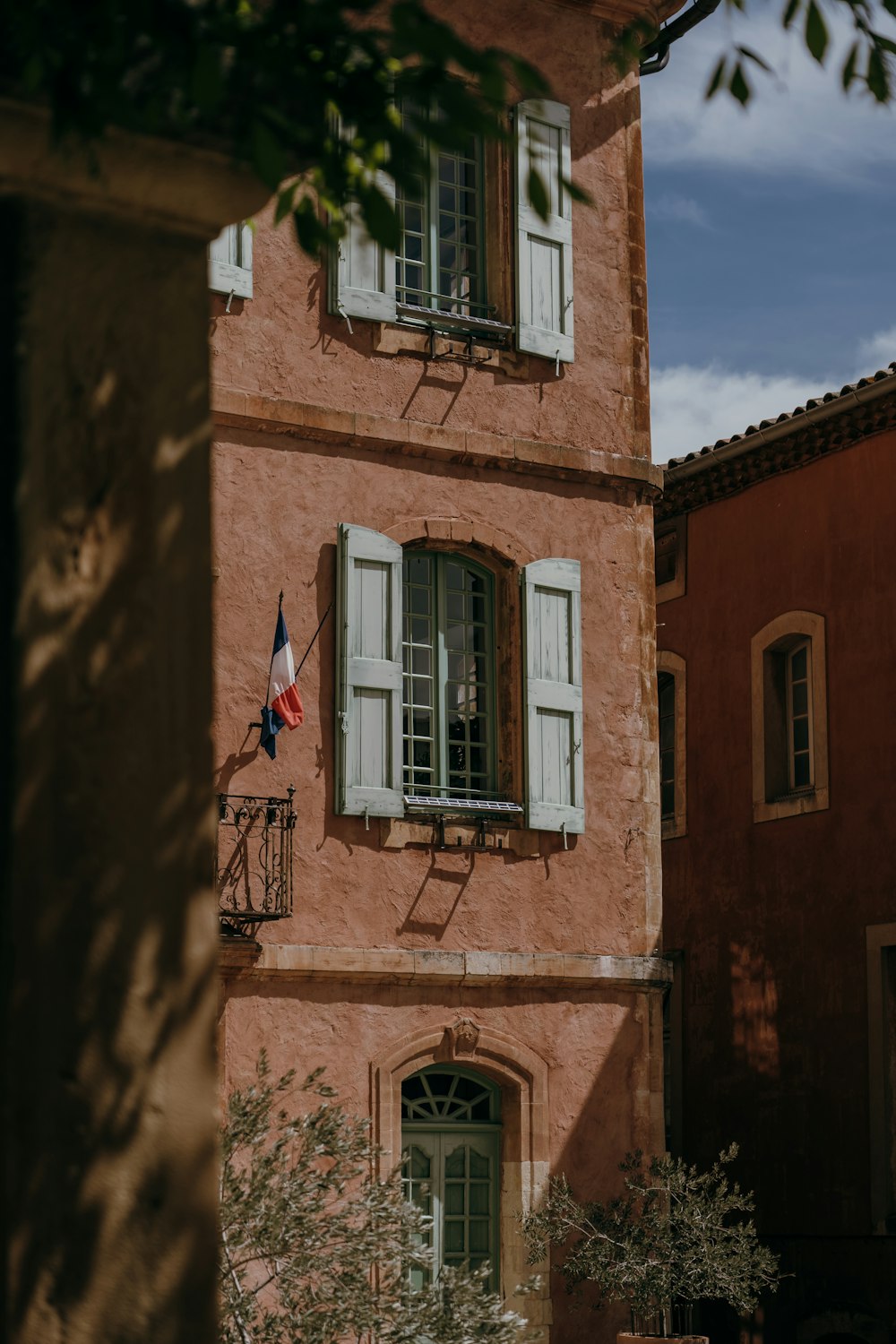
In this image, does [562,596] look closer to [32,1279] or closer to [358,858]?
[358,858]

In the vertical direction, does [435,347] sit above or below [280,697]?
above

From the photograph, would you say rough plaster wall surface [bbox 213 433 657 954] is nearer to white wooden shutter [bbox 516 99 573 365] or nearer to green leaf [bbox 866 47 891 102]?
white wooden shutter [bbox 516 99 573 365]

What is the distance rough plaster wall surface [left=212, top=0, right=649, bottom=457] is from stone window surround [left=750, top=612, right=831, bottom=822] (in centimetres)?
383

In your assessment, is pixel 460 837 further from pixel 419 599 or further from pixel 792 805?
pixel 792 805

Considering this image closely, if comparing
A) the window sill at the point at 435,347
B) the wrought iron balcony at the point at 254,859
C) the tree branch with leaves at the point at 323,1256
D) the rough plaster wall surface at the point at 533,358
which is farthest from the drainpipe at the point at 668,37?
the tree branch with leaves at the point at 323,1256

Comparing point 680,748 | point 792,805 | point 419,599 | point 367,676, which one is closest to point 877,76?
point 367,676

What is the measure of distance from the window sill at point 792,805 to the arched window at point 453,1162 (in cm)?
530

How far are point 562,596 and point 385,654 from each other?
1574 millimetres

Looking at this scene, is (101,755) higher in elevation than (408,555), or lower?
lower

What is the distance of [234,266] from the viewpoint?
43.2 feet

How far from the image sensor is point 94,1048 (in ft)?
11.1

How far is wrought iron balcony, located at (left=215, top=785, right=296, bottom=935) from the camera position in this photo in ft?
41.1

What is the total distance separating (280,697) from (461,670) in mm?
1863

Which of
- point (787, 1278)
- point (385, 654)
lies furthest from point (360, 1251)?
point (787, 1278)
